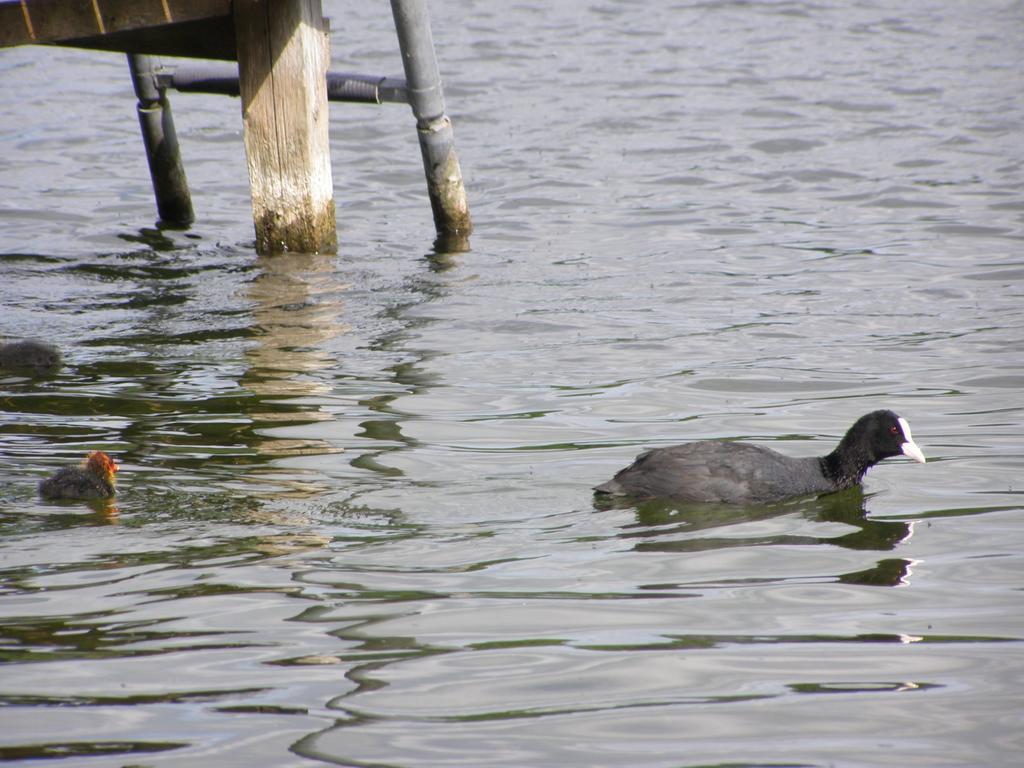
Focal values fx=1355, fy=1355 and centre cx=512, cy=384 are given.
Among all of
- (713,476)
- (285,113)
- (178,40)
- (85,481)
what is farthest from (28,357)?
(713,476)

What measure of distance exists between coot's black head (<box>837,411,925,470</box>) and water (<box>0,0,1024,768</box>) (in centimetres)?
22

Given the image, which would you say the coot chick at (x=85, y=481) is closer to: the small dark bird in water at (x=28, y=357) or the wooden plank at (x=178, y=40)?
the small dark bird in water at (x=28, y=357)

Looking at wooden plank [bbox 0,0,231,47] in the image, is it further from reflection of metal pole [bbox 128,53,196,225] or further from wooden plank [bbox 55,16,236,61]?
reflection of metal pole [bbox 128,53,196,225]

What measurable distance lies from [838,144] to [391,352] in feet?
30.2

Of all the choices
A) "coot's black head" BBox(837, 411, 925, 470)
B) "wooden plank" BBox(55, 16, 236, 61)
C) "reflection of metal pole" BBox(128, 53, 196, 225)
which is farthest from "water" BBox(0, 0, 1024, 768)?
"wooden plank" BBox(55, 16, 236, 61)

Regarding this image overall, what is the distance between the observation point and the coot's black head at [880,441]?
254 inches

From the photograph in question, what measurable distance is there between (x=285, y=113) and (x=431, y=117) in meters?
1.46

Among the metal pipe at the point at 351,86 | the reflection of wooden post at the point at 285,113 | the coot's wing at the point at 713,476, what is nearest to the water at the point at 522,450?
the coot's wing at the point at 713,476

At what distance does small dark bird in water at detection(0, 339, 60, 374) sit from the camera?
317 inches

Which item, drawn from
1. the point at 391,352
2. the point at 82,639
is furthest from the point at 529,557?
the point at 391,352

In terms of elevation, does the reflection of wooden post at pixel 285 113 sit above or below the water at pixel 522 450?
above

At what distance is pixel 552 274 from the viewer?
11062 millimetres

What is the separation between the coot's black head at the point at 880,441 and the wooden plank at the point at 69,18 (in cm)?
537

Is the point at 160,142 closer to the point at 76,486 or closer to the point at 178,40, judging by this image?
the point at 178,40
